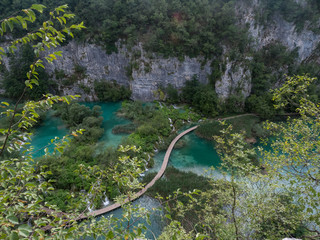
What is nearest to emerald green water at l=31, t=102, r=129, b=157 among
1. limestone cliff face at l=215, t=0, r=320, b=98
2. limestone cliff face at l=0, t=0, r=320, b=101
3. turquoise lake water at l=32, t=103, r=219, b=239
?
turquoise lake water at l=32, t=103, r=219, b=239

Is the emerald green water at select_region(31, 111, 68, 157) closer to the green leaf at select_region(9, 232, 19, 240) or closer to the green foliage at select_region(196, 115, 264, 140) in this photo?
the green foliage at select_region(196, 115, 264, 140)

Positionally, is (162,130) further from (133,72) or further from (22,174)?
(22,174)

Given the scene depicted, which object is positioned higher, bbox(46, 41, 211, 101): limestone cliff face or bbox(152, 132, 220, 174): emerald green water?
bbox(46, 41, 211, 101): limestone cliff face

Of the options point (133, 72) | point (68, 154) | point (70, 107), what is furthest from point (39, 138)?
point (133, 72)

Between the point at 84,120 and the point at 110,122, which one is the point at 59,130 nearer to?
the point at 84,120

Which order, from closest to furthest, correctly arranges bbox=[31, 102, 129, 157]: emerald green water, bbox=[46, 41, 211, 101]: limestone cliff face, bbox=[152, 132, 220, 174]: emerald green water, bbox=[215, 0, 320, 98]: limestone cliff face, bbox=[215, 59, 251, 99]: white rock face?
bbox=[152, 132, 220, 174]: emerald green water
bbox=[31, 102, 129, 157]: emerald green water
bbox=[215, 59, 251, 99]: white rock face
bbox=[215, 0, 320, 98]: limestone cliff face
bbox=[46, 41, 211, 101]: limestone cliff face

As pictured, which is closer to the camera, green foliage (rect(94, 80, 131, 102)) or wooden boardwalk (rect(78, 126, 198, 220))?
wooden boardwalk (rect(78, 126, 198, 220))

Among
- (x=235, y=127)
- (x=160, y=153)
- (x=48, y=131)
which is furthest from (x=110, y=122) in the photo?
(x=235, y=127)
